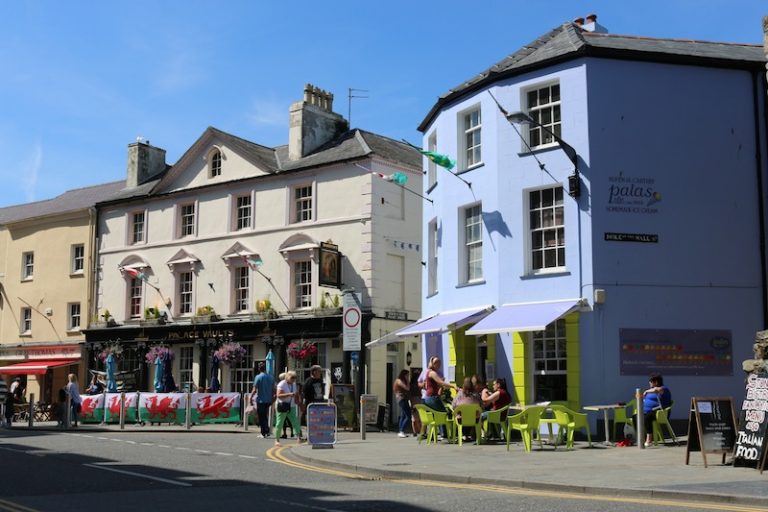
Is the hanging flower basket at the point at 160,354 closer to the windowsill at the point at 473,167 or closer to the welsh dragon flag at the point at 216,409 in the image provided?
the welsh dragon flag at the point at 216,409

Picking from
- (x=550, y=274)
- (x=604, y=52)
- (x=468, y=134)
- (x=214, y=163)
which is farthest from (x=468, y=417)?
(x=214, y=163)

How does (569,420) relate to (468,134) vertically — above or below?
below

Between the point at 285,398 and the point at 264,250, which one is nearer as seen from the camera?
the point at 285,398

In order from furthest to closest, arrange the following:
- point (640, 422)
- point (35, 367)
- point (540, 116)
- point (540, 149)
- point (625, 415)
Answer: point (35, 367), point (540, 116), point (540, 149), point (625, 415), point (640, 422)

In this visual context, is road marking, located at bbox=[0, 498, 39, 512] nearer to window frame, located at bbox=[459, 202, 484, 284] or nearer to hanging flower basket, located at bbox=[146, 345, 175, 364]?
window frame, located at bbox=[459, 202, 484, 284]

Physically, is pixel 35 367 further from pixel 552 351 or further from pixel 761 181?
pixel 761 181

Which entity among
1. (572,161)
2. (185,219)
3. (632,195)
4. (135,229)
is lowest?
(632,195)

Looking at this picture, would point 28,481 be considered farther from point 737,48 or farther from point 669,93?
point 737,48

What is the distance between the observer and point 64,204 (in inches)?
1666

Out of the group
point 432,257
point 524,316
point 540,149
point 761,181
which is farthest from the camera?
point 432,257

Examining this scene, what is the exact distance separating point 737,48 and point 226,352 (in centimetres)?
1960

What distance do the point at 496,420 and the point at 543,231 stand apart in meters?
4.85

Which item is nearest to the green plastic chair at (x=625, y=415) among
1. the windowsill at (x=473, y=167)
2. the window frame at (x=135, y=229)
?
the windowsill at (x=473, y=167)

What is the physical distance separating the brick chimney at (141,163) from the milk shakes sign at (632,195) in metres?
25.0
